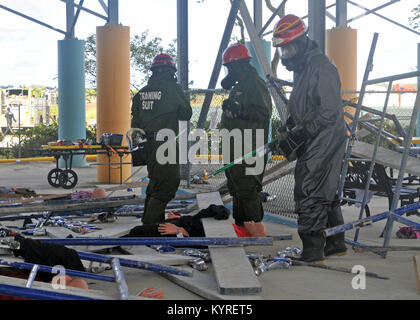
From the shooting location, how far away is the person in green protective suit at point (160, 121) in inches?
264

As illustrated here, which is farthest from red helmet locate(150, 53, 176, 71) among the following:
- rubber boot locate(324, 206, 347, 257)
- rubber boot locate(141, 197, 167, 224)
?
rubber boot locate(324, 206, 347, 257)

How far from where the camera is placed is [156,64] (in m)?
6.78

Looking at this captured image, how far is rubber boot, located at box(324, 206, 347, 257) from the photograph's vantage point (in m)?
5.46

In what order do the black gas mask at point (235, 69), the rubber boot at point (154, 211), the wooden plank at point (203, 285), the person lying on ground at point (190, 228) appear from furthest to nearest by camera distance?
the rubber boot at point (154, 211) → the black gas mask at point (235, 69) → the person lying on ground at point (190, 228) → the wooden plank at point (203, 285)

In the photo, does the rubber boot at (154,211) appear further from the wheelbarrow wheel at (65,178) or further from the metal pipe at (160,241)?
the wheelbarrow wheel at (65,178)

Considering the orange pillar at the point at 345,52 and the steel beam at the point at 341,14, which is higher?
the steel beam at the point at 341,14

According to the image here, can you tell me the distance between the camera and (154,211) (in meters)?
6.70

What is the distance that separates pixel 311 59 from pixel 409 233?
2.72m

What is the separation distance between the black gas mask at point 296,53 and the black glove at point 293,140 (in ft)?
1.92

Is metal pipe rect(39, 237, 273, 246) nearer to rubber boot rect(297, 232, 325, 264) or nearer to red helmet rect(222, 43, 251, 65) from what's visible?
rubber boot rect(297, 232, 325, 264)

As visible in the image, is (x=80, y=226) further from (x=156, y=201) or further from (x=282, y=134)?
(x=282, y=134)

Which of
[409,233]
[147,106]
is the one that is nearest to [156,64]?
[147,106]

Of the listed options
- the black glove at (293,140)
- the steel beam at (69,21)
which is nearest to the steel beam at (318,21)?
the black glove at (293,140)

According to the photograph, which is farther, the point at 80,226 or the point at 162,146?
the point at 80,226
